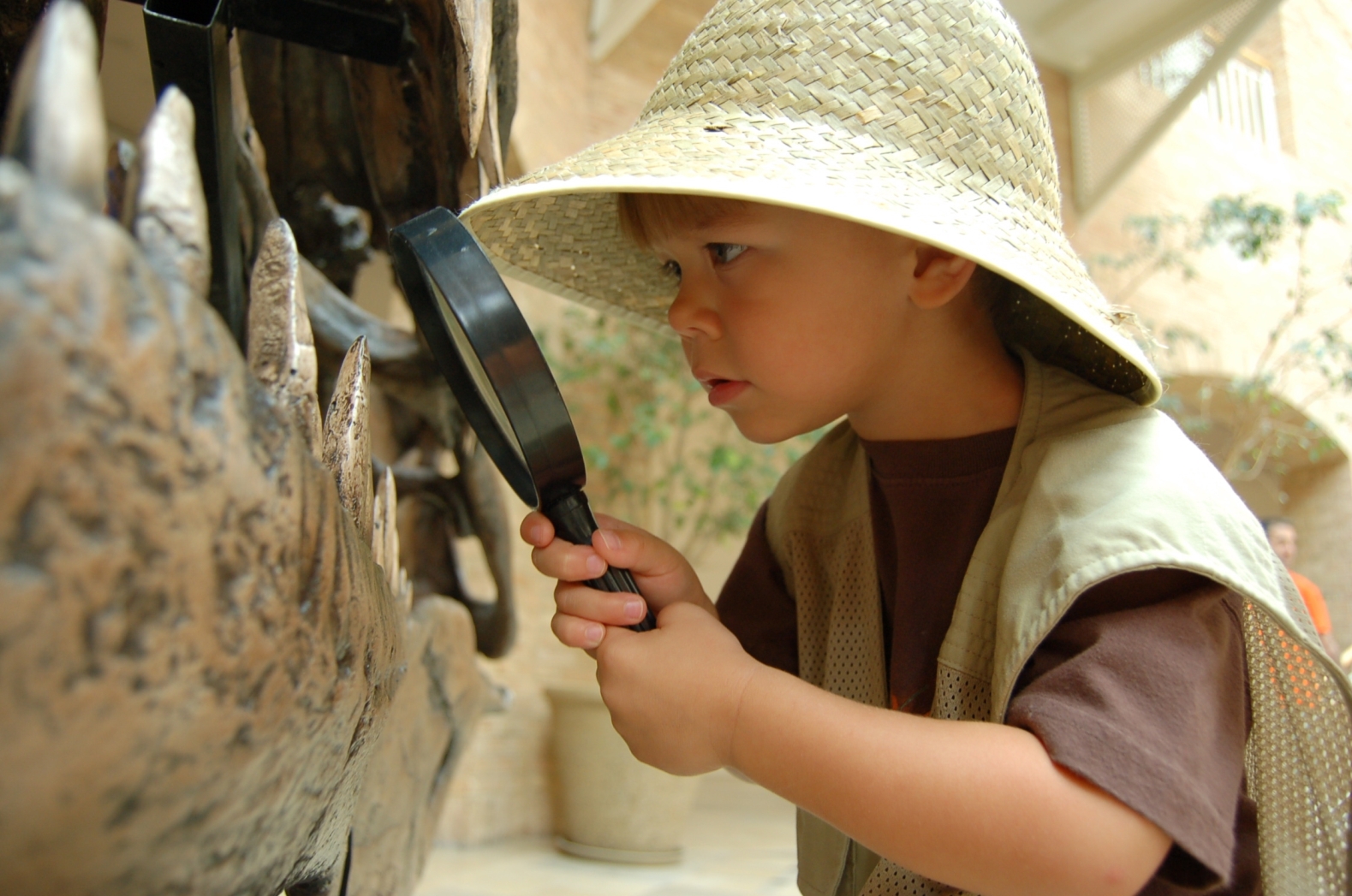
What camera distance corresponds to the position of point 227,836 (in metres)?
0.30

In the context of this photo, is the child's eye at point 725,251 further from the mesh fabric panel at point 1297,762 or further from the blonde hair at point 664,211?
the mesh fabric panel at point 1297,762

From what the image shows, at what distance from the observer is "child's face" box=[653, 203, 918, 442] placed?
2.43 ft

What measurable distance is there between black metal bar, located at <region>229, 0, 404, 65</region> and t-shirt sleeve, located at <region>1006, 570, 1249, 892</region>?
564 millimetres

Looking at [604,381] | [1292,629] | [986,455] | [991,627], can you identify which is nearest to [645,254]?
[986,455]

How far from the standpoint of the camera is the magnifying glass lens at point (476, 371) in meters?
0.55

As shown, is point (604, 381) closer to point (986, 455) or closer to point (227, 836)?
point (986, 455)

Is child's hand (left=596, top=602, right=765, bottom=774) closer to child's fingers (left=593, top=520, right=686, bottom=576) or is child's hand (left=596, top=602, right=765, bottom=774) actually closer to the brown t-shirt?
child's fingers (left=593, top=520, right=686, bottom=576)

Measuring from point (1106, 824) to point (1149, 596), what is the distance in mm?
164

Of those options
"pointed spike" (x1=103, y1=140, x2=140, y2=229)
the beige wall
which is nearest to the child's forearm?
"pointed spike" (x1=103, y1=140, x2=140, y2=229)

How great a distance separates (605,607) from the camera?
2.16ft

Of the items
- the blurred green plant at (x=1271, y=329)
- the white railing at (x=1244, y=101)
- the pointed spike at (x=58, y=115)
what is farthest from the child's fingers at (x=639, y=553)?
the white railing at (x=1244, y=101)

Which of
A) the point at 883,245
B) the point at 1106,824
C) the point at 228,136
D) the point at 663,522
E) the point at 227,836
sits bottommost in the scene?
the point at 663,522

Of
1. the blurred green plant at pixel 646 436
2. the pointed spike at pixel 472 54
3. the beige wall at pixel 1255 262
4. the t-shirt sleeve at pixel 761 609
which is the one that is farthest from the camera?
the beige wall at pixel 1255 262

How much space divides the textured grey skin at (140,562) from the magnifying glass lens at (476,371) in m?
0.23
